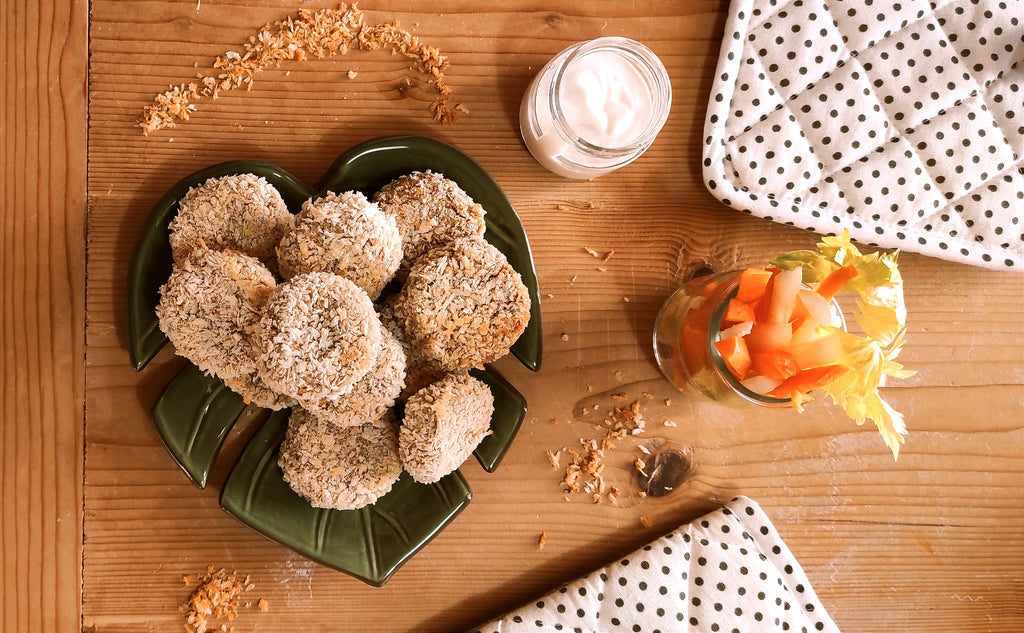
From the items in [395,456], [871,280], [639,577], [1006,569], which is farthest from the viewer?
[1006,569]

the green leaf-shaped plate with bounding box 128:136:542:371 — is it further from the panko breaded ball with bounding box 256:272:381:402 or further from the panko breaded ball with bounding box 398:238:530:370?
the panko breaded ball with bounding box 256:272:381:402

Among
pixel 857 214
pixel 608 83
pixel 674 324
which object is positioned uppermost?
pixel 608 83

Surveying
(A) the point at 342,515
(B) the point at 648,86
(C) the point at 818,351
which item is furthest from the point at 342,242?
(C) the point at 818,351

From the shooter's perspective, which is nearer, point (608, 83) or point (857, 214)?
point (608, 83)

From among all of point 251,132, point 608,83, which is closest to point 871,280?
point 608,83

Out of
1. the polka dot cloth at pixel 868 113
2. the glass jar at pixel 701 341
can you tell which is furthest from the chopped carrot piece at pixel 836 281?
the polka dot cloth at pixel 868 113

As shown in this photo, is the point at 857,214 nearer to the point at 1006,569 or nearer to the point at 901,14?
the point at 901,14

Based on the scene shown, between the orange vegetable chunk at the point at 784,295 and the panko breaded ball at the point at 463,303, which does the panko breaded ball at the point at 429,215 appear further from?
the orange vegetable chunk at the point at 784,295
